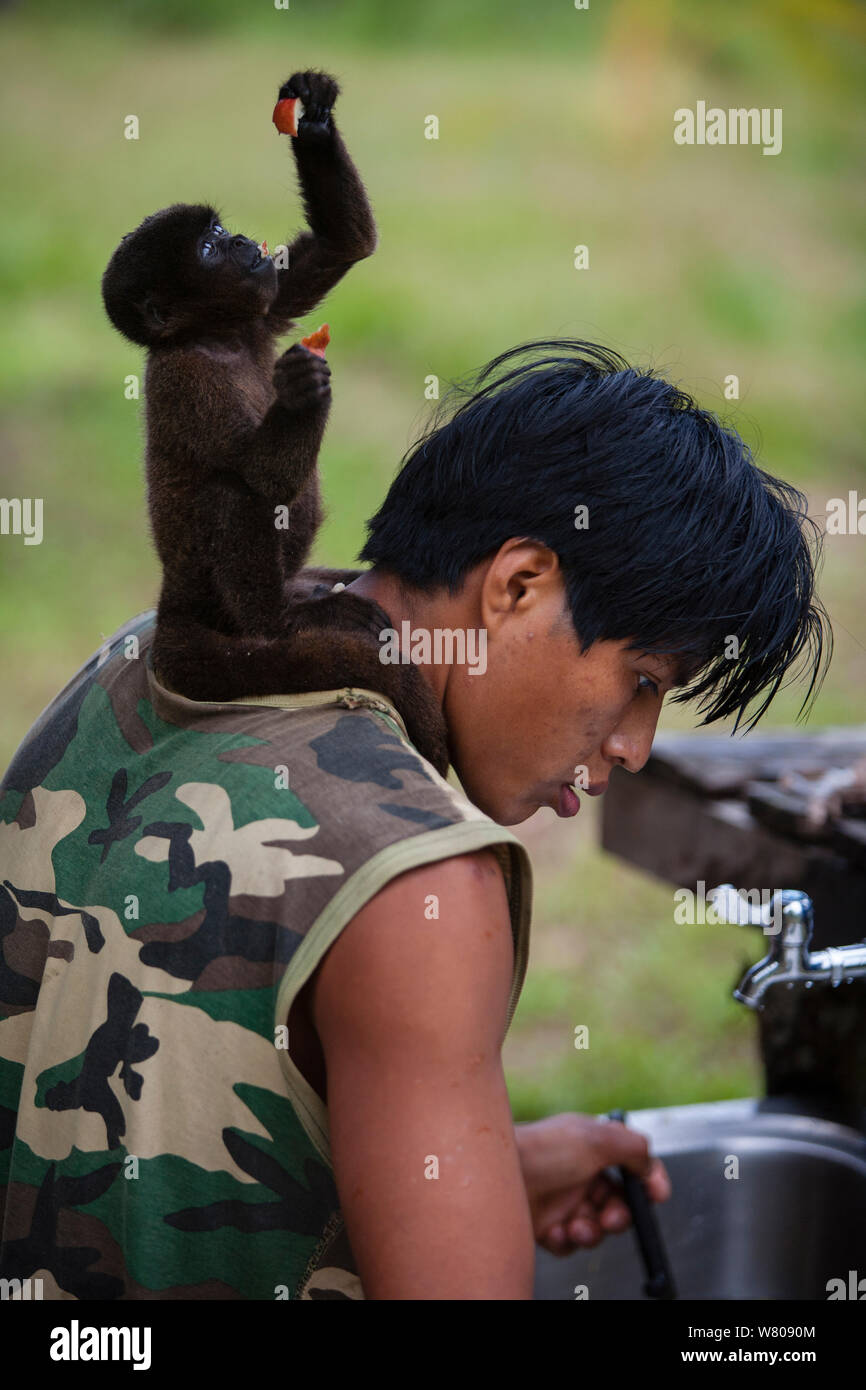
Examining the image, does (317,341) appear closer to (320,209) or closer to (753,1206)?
(320,209)

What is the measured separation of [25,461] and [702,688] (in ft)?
23.2

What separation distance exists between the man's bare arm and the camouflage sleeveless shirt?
4 cm

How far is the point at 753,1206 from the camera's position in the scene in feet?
8.80

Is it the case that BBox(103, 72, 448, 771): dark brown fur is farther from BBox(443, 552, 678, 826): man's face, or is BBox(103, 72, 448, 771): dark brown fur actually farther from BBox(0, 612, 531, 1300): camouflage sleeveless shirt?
BBox(0, 612, 531, 1300): camouflage sleeveless shirt

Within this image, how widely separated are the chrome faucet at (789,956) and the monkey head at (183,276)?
117cm

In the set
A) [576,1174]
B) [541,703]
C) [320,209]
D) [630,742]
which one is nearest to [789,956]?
[576,1174]

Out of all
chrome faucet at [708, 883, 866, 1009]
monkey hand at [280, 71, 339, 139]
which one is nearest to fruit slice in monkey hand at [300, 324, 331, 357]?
monkey hand at [280, 71, 339, 139]

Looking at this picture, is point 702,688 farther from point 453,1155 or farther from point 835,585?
point 835,585

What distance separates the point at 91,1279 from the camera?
59.9 inches

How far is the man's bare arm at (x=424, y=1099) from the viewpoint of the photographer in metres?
1.27

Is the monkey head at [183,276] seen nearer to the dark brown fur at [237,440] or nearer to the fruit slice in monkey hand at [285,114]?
the dark brown fur at [237,440]

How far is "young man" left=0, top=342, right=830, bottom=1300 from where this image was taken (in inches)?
50.9

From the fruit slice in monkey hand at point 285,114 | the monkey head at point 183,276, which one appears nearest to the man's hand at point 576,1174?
the monkey head at point 183,276

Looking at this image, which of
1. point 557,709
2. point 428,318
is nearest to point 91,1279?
point 557,709
